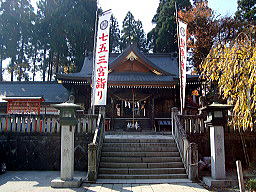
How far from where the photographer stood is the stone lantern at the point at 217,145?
6762 millimetres

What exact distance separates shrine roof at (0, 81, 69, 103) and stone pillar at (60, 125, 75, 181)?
13.1 m

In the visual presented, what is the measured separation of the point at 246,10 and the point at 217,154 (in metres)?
25.0

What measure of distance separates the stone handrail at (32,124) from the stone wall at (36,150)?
194 mm

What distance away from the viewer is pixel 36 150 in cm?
886

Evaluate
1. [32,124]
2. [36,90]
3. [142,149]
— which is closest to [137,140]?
[142,149]

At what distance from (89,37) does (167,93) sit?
18959 mm

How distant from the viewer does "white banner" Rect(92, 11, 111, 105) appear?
10547mm

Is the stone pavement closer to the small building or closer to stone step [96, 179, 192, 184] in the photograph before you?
stone step [96, 179, 192, 184]

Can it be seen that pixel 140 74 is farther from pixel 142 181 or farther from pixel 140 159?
pixel 142 181

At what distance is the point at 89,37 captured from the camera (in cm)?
3116

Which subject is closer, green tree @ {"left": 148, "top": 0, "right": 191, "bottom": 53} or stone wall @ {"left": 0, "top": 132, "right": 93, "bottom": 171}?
stone wall @ {"left": 0, "top": 132, "right": 93, "bottom": 171}

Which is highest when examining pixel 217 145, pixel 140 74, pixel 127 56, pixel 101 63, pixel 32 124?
pixel 127 56

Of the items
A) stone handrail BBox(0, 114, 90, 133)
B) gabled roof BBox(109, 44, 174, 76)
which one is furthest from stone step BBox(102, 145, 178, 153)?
gabled roof BBox(109, 44, 174, 76)

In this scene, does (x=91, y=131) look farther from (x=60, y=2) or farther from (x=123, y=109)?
(x=60, y=2)
